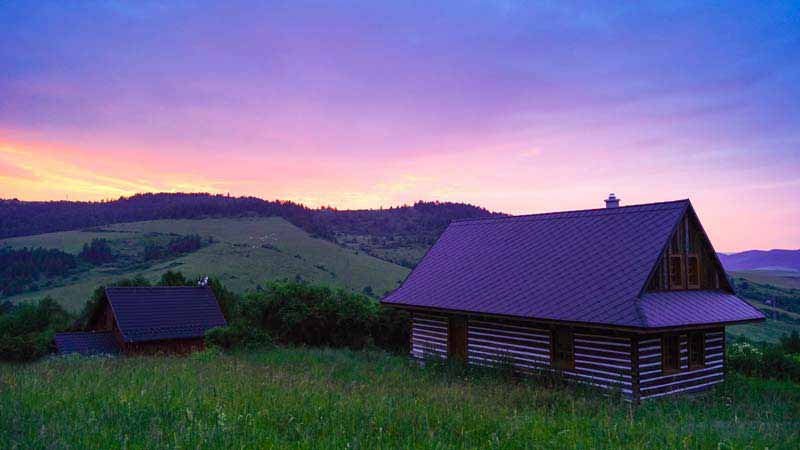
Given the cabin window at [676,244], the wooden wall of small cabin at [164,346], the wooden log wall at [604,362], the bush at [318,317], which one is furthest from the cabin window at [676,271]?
the wooden wall of small cabin at [164,346]

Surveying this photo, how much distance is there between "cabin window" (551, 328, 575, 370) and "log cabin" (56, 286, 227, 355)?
19.5m

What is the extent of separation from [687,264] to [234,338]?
59.2 feet

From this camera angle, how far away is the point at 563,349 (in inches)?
655

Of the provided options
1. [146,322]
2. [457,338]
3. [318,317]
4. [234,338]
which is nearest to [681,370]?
[457,338]

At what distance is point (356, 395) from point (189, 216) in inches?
5342

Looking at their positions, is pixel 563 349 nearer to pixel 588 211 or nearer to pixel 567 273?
pixel 567 273

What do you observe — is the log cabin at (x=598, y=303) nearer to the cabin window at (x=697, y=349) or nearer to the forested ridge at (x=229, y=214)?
the cabin window at (x=697, y=349)

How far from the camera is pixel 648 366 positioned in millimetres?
15125

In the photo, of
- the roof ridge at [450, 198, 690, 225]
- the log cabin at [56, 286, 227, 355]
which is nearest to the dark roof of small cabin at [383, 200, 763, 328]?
the roof ridge at [450, 198, 690, 225]

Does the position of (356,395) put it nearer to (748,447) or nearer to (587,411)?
(587,411)

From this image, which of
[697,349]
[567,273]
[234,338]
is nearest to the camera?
[697,349]

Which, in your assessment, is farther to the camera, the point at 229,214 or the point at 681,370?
the point at 229,214

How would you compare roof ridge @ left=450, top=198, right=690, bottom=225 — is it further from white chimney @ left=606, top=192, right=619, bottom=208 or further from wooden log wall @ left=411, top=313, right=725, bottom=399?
wooden log wall @ left=411, top=313, right=725, bottom=399

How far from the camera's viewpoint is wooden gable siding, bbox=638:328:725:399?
15.0 metres
